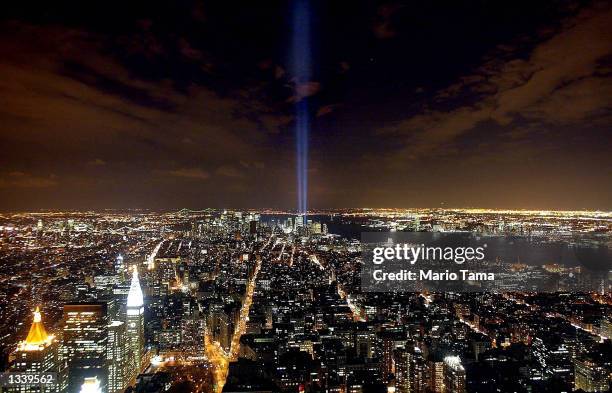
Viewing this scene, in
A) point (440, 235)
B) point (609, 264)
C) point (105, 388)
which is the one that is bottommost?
point (105, 388)

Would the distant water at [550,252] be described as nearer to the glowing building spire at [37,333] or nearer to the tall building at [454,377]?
the tall building at [454,377]

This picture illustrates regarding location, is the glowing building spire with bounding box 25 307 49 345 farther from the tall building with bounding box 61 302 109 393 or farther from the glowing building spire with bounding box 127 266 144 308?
the glowing building spire with bounding box 127 266 144 308

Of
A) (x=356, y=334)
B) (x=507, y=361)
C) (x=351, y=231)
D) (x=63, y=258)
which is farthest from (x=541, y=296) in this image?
(x=63, y=258)

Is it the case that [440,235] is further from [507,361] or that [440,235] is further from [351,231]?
[351,231]

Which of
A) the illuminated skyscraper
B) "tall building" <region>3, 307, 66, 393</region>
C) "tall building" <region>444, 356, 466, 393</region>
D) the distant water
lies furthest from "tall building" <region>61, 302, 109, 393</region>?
the distant water

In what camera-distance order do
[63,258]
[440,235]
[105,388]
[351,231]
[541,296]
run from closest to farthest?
[105,388] < [63,258] < [440,235] < [541,296] < [351,231]

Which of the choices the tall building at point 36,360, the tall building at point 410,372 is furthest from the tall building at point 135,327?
the tall building at point 410,372
